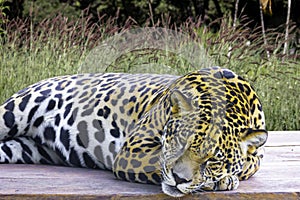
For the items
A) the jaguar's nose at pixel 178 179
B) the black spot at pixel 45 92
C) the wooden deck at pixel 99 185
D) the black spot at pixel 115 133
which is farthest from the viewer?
the black spot at pixel 45 92

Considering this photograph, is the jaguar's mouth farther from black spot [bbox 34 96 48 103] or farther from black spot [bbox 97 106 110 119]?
black spot [bbox 34 96 48 103]

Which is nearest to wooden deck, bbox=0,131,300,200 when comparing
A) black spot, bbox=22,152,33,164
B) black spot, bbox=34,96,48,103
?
black spot, bbox=22,152,33,164

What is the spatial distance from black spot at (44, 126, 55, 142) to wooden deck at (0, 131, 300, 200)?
5.9 inches

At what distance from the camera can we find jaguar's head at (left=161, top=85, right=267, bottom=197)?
227 cm

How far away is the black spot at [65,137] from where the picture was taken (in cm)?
303

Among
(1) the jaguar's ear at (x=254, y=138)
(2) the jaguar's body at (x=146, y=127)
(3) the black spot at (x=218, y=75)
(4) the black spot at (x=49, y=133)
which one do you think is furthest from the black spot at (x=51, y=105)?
(1) the jaguar's ear at (x=254, y=138)

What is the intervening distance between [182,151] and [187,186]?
5.0 inches

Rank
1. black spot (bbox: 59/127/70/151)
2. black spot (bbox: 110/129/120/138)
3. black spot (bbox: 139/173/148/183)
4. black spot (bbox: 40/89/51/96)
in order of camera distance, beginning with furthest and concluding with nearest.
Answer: black spot (bbox: 40/89/51/96) < black spot (bbox: 59/127/70/151) < black spot (bbox: 110/129/120/138) < black spot (bbox: 139/173/148/183)

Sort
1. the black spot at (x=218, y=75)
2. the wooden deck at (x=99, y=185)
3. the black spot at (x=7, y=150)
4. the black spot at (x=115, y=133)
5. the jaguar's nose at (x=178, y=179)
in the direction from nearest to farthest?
the jaguar's nose at (x=178, y=179)
the wooden deck at (x=99, y=185)
the black spot at (x=218, y=75)
the black spot at (x=115, y=133)
the black spot at (x=7, y=150)

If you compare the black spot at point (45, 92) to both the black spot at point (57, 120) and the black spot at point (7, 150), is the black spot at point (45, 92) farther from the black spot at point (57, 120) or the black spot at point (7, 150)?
the black spot at point (7, 150)

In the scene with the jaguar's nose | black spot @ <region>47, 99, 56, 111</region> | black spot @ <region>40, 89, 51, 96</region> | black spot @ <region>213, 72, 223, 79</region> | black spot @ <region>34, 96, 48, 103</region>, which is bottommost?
the jaguar's nose

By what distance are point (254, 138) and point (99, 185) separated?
2.15ft

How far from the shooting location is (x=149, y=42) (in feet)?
21.3

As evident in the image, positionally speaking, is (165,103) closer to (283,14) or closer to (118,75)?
(118,75)
